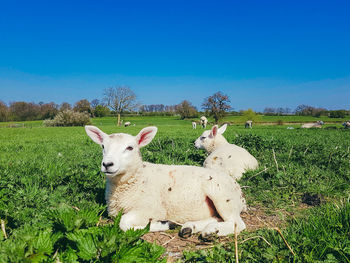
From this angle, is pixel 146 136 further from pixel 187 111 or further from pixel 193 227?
pixel 187 111

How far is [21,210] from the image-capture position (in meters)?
4.02

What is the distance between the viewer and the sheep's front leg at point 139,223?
3.87 meters

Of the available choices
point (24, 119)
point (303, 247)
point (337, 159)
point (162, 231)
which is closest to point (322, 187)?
point (337, 159)

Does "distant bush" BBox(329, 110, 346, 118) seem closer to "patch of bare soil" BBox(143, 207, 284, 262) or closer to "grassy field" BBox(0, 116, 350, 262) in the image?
"grassy field" BBox(0, 116, 350, 262)

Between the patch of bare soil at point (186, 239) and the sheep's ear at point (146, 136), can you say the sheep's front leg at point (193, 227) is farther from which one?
the sheep's ear at point (146, 136)

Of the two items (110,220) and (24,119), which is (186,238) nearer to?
(110,220)

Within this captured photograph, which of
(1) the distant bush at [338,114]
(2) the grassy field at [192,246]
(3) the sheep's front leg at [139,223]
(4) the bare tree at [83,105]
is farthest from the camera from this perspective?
(4) the bare tree at [83,105]

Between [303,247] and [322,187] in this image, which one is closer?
Answer: [303,247]

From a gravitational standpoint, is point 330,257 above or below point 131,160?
below

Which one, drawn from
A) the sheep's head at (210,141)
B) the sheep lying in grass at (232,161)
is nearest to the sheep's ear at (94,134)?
the sheep lying in grass at (232,161)

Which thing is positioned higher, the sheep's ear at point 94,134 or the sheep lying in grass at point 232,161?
the sheep's ear at point 94,134

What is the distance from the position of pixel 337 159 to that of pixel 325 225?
4981 millimetres

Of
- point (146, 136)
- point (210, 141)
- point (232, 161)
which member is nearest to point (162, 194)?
point (146, 136)

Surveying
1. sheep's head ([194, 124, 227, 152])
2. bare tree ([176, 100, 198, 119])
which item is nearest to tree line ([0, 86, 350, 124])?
bare tree ([176, 100, 198, 119])
